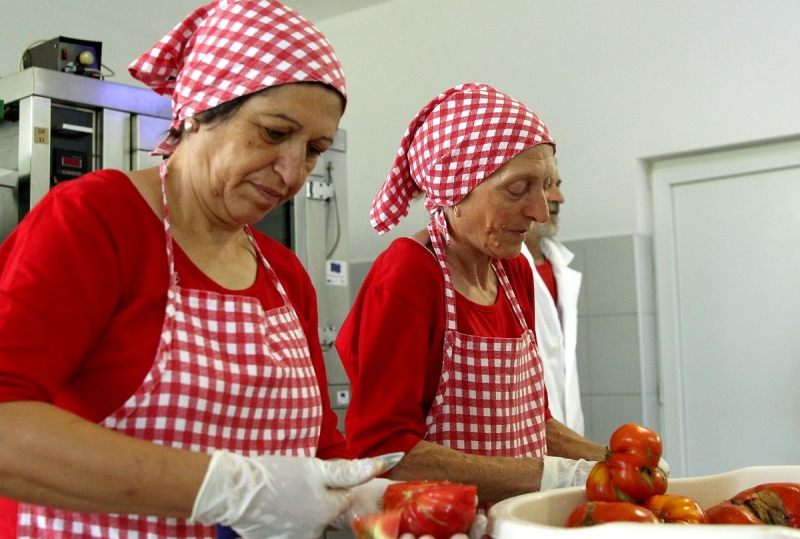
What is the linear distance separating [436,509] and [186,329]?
1.26 ft

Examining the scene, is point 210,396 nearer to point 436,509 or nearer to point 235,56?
point 436,509

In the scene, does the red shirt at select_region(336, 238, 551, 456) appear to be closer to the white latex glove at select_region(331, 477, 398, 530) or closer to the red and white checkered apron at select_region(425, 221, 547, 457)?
the red and white checkered apron at select_region(425, 221, 547, 457)

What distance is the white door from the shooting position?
3.62 m

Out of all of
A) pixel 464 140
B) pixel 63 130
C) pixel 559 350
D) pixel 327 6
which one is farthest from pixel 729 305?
pixel 63 130

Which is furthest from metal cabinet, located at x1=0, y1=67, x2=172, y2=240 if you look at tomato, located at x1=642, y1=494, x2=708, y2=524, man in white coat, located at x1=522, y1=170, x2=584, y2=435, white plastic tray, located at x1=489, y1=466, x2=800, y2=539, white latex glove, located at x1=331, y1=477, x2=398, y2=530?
tomato, located at x1=642, y1=494, x2=708, y2=524

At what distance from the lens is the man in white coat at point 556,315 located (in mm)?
3348

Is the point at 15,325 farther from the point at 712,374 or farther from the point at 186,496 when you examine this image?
the point at 712,374

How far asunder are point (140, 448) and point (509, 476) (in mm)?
706

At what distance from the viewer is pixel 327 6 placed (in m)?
4.83

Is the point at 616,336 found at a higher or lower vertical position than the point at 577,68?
lower

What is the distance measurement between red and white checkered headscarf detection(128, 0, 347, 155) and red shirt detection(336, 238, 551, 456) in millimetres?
431

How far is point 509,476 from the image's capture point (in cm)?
145

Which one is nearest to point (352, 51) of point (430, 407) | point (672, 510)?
point (430, 407)

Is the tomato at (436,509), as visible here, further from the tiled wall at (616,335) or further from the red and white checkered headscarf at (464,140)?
the tiled wall at (616,335)
